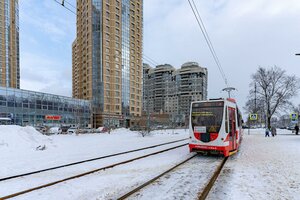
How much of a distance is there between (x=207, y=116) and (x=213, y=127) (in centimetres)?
70

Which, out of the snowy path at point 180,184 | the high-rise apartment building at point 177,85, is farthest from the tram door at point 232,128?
the high-rise apartment building at point 177,85

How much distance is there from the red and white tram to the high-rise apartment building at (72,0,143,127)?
6325 centimetres

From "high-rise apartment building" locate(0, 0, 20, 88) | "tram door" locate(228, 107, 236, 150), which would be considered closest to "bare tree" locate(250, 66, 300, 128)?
"tram door" locate(228, 107, 236, 150)

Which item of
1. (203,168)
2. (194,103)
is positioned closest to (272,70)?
(194,103)

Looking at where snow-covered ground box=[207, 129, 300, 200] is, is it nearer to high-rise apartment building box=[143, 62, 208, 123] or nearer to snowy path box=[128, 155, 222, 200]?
snowy path box=[128, 155, 222, 200]

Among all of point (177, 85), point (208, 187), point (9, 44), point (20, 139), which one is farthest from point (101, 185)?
point (9, 44)

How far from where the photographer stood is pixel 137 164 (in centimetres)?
1026

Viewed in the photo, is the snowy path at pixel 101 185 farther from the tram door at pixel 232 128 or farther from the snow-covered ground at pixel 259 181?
the tram door at pixel 232 128

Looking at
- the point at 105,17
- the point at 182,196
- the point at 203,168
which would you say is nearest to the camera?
the point at 182,196

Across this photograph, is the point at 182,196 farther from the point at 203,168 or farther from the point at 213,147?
the point at 213,147

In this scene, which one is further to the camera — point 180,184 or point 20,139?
point 20,139

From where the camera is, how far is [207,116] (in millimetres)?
12414

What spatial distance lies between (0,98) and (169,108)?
290 ft

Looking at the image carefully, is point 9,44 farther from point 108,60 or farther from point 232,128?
point 232,128
